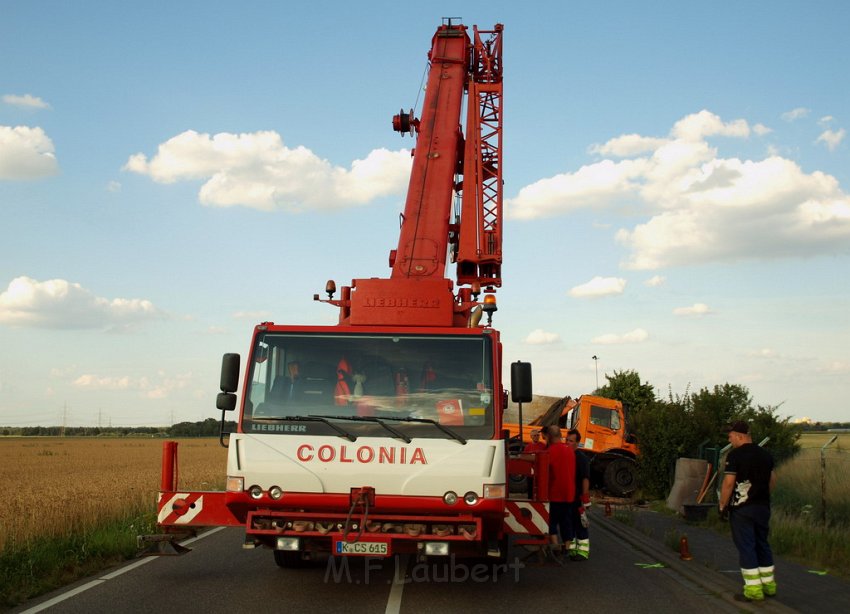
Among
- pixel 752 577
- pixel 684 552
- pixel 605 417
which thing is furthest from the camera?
pixel 605 417

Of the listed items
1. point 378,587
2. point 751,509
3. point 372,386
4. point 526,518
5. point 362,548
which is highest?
point 372,386

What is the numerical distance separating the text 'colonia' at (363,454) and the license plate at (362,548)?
0.72 metres

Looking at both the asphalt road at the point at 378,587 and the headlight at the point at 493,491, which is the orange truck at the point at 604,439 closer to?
the asphalt road at the point at 378,587

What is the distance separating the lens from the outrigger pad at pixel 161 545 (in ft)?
29.2

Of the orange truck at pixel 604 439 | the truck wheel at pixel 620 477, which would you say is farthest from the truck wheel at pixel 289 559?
the truck wheel at pixel 620 477

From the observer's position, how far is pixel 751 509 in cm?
851

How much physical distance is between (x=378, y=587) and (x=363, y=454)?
1945 mm

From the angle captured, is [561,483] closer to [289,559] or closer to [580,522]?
[580,522]

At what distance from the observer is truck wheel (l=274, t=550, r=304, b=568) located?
995 centimetres

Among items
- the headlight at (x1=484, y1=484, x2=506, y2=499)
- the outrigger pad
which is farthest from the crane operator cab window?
the headlight at (x1=484, y1=484, x2=506, y2=499)

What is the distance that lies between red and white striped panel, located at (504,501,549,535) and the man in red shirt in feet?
5.81

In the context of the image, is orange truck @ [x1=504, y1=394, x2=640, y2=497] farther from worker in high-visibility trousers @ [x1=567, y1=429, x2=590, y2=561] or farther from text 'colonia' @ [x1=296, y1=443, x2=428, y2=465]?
text 'colonia' @ [x1=296, y1=443, x2=428, y2=465]

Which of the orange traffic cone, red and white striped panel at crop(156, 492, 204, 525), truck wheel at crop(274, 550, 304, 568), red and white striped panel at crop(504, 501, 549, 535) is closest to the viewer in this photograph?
red and white striped panel at crop(504, 501, 549, 535)

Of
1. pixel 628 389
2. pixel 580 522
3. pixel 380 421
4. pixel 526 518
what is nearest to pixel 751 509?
pixel 526 518
